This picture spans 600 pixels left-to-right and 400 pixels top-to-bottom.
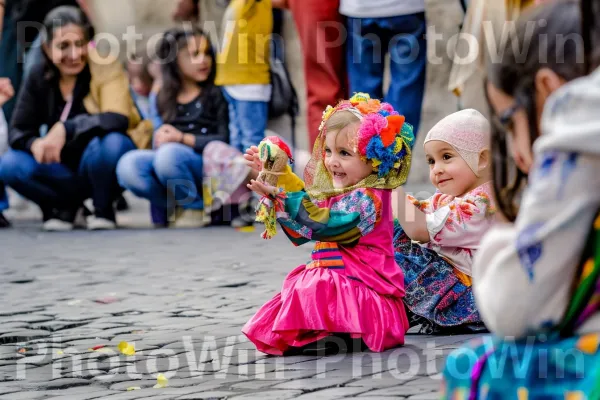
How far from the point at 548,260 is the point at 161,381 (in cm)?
220

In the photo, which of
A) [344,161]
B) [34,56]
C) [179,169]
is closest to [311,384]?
[344,161]

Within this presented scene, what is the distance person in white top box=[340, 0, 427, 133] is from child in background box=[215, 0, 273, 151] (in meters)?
0.98

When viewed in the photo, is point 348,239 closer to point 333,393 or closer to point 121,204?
point 333,393

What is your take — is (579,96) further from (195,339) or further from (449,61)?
(449,61)

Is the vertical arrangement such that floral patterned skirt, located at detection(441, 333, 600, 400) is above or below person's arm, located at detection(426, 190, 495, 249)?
above

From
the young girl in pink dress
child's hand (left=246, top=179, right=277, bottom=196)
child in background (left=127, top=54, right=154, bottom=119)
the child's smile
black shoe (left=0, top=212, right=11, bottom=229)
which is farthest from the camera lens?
black shoe (left=0, top=212, right=11, bottom=229)

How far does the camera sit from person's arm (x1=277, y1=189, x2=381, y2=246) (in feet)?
13.1

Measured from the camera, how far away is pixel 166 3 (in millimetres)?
11523

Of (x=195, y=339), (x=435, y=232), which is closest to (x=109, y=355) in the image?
(x=195, y=339)

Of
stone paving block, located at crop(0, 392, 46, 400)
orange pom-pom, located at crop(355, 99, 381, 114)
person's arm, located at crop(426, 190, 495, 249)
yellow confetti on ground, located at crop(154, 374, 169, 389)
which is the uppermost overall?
orange pom-pom, located at crop(355, 99, 381, 114)

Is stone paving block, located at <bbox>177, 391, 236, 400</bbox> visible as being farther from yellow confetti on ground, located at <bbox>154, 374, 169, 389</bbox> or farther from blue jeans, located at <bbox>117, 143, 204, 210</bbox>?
blue jeans, located at <bbox>117, 143, 204, 210</bbox>

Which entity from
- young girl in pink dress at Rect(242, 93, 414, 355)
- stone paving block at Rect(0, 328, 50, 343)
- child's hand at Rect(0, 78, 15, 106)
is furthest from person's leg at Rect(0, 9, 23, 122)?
young girl in pink dress at Rect(242, 93, 414, 355)

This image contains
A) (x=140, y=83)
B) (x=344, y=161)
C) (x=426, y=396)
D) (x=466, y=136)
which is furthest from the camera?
(x=140, y=83)

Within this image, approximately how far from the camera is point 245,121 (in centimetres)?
895
